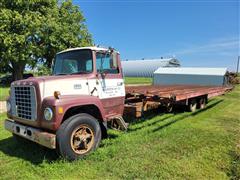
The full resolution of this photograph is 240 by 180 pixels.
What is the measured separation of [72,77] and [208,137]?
4.01 metres

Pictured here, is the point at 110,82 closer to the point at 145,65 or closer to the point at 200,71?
the point at 200,71

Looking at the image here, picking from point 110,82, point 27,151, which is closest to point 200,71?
point 110,82

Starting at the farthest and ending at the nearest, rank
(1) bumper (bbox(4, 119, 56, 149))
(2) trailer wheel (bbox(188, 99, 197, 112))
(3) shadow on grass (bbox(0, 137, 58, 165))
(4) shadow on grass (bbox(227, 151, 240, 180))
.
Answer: (2) trailer wheel (bbox(188, 99, 197, 112))
(3) shadow on grass (bbox(0, 137, 58, 165))
(1) bumper (bbox(4, 119, 56, 149))
(4) shadow on grass (bbox(227, 151, 240, 180))

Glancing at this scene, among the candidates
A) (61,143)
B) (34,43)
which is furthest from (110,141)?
(34,43)

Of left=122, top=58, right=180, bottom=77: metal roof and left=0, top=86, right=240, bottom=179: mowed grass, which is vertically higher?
left=122, top=58, right=180, bottom=77: metal roof

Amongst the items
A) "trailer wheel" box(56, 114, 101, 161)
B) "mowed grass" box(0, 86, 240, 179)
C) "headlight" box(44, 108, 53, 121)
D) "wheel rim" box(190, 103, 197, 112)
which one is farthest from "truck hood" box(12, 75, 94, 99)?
"wheel rim" box(190, 103, 197, 112)

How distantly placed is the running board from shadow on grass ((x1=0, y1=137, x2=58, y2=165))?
163cm

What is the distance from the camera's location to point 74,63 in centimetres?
595

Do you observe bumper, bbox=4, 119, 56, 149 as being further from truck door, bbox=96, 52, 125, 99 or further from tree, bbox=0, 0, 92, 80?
tree, bbox=0, 0, 92, 80

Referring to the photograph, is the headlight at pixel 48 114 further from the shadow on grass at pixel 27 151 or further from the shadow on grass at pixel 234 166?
the shadow on grass at pixel 234 166

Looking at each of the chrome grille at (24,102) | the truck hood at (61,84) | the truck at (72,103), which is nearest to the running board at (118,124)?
the truck at (72,103)

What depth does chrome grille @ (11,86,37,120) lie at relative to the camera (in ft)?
16.2

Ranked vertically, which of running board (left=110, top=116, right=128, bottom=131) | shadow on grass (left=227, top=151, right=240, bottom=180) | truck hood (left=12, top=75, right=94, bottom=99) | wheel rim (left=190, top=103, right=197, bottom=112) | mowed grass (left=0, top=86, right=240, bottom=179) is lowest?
shadow on grass (left=227, top=151, right=240, bottom=180)

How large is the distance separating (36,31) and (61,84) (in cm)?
2259
